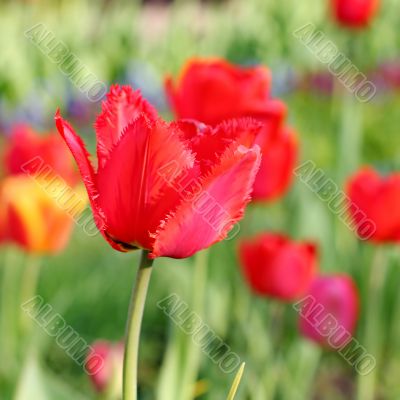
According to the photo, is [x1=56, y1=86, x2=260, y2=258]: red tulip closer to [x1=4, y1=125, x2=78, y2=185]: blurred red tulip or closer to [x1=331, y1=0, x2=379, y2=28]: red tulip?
[x1=4, y1=125, x2=78, y2=185]: blurred red tulip

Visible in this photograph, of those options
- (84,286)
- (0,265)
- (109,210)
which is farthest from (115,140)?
(0,265)

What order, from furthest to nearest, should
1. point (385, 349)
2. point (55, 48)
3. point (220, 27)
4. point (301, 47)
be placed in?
1. point (301, 47)
2. point (220, 27)
3. point (55, 48)
4. point (385, 349)

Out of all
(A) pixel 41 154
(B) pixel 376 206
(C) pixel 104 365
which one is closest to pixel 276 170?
(B) pixel 376 206

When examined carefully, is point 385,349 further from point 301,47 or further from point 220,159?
point 301,47

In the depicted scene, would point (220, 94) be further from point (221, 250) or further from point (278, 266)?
point (221, 250)

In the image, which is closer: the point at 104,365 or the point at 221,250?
the point at 104,365

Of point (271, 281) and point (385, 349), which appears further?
point (385, 349)

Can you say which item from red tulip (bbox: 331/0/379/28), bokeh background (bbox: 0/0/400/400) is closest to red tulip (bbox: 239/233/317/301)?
bokeh background (bbox: 0/0/400/400)
